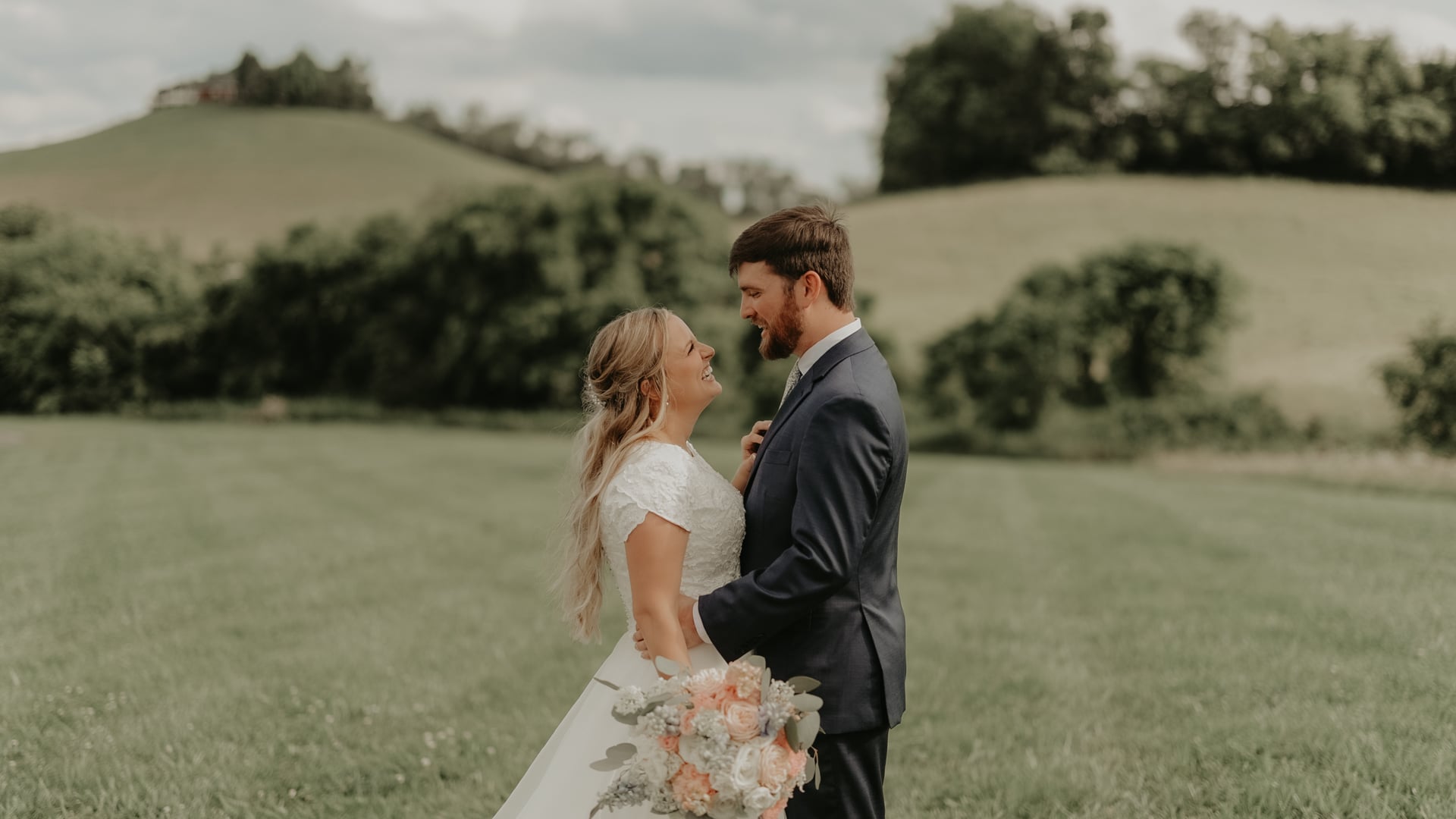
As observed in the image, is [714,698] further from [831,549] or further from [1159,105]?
[1159,105]

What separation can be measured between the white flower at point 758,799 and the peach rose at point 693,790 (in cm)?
11

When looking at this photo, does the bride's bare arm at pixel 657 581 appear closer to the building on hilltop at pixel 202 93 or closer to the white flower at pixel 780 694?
the white flower at pixel 780 694

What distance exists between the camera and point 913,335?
45656 millimetres

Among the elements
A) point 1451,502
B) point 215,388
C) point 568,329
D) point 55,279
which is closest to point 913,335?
point 568,329

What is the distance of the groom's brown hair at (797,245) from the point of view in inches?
124

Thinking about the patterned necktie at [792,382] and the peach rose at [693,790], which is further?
the patterned necktie at [792,382]

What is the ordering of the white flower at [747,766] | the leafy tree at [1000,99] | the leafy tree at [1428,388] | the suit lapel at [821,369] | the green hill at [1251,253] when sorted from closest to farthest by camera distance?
the white flower at [747,766], the suit lapel at [821,369], the leafy tree at [1428,388], the green hill at [1251,253], the leafy tree at [1000,99]

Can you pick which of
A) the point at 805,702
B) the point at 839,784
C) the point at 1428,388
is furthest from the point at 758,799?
the point at 1428,388

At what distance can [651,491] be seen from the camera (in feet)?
10.6

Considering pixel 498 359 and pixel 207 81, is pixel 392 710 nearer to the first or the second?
pixel 498 359

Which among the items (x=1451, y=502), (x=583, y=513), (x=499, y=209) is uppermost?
→ (x=499, y=209)

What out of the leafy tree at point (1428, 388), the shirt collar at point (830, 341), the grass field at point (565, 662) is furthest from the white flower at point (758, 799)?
the leafy tree at point (1428, 388)

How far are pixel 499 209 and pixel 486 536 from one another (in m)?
32.5

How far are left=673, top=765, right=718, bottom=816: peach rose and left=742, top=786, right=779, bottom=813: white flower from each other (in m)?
0.11
